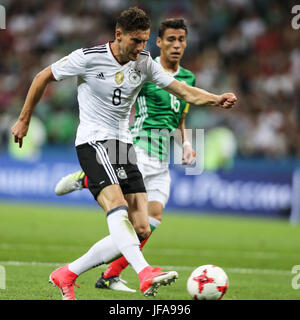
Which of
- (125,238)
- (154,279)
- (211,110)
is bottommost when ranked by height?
(154,279)

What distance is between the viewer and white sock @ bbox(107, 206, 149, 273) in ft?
17.9

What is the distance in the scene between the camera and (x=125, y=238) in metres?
5.50

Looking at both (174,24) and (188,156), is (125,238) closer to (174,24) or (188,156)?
(188,156)

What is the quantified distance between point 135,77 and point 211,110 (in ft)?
40.7

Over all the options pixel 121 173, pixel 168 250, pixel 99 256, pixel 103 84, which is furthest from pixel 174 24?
pixel 168 250

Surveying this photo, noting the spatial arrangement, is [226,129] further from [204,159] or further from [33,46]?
[33,46]

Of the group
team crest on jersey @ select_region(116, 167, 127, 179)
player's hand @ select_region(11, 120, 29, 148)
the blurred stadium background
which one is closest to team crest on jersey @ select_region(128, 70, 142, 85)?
team crest on jersey @ select_region(116, 167, 127, 179)

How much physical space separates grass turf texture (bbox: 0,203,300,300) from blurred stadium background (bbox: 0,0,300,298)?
1.59ft

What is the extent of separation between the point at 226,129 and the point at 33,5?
962 centimetres

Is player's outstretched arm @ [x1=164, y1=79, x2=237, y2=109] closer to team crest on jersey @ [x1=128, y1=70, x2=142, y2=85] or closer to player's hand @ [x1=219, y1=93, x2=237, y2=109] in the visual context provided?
player's hand @ [x1=219, y1=93, x2=237, y2=109]

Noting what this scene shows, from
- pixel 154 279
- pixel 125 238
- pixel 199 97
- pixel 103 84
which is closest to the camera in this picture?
pixel 154 279

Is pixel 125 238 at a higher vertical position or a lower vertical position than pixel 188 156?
lower

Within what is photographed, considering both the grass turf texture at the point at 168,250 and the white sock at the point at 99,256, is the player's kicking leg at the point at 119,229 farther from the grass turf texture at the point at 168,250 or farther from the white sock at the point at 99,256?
the grass turf texture at the point at 168,250

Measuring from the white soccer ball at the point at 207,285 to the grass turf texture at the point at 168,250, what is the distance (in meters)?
0.45
